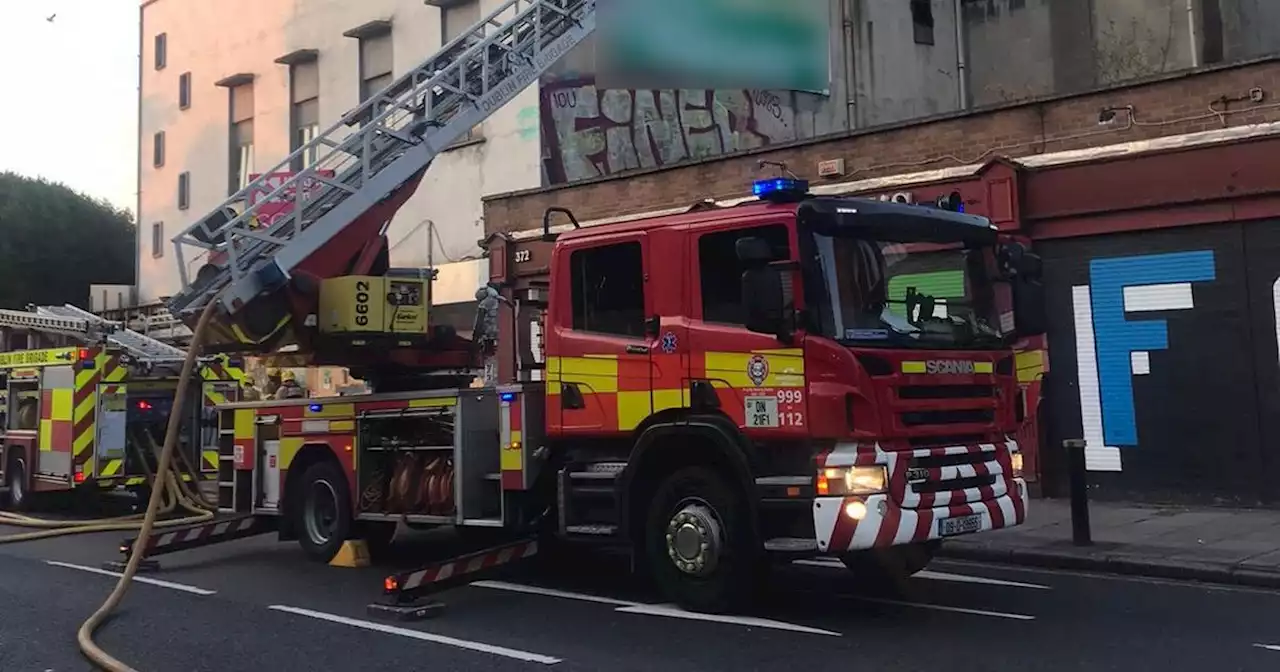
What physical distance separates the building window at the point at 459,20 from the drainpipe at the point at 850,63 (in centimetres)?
728

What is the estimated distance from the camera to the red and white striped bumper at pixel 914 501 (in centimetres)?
729

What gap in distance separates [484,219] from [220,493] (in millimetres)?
9131

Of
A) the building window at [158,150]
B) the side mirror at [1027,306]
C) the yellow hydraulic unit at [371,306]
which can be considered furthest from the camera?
the building window at [158,150]

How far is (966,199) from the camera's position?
14758 millimetres

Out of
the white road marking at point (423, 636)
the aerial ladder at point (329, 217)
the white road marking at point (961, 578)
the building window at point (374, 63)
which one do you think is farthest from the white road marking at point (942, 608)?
the building window at point (374, 63)

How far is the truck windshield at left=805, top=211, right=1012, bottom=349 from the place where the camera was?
297 inches

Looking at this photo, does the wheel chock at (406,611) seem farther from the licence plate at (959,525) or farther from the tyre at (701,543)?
the licence plate at (959,525)

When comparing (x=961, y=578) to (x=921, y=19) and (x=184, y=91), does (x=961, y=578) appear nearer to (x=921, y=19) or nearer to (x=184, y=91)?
(x=921, y=19)

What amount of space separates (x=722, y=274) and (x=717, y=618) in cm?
232

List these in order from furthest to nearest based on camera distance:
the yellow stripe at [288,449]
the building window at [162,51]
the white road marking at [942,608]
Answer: the building window at [162,51] → the yellow stripe at [288,449] → the white road marking at [942,608]

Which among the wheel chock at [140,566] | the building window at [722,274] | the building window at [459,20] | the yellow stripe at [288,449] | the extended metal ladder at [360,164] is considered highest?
the building window at [459,20]

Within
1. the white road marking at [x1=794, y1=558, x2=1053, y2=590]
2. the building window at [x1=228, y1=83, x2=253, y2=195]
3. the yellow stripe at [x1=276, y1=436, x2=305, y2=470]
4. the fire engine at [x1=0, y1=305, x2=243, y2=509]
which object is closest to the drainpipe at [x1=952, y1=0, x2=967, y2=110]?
the fire engine at [x1=0, y1=305, x2=243, y2=509]

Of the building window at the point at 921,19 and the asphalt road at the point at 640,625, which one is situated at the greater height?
the building window at the point at 921,19

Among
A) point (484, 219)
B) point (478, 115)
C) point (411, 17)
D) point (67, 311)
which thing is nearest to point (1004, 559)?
point (478, 115)
